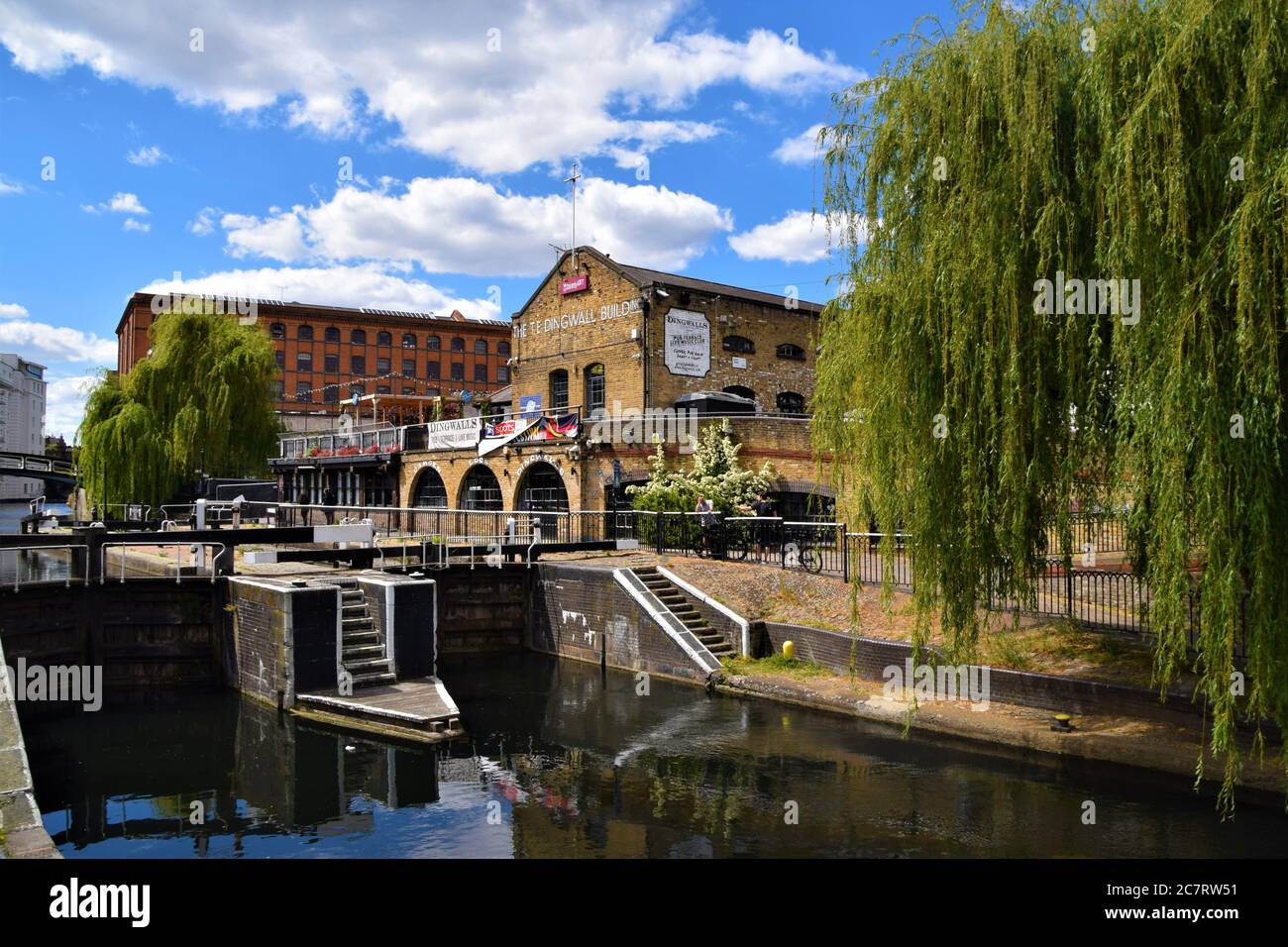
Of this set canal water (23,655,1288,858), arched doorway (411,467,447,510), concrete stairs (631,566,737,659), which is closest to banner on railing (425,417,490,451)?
arched doorway (411,467,447,510)

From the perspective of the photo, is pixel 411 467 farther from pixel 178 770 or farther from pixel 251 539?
pixel 178 770

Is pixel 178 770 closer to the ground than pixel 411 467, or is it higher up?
closer to the ground

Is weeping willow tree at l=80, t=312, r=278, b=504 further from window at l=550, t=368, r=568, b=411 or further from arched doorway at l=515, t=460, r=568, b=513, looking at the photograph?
arched doorway at l=515, t=460, r=568, b=513

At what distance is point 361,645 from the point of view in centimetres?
1571

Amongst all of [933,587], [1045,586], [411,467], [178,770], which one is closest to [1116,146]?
[933,587]

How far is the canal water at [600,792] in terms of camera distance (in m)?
9.25

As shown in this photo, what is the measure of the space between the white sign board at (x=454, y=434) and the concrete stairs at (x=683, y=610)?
12359 mm

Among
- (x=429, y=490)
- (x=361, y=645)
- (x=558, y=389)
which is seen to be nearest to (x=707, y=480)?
(x=558, y=389)

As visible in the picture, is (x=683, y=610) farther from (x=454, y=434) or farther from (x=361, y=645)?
(x=454, y=434)

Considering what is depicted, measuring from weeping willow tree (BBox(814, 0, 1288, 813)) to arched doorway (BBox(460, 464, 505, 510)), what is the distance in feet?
62.3
